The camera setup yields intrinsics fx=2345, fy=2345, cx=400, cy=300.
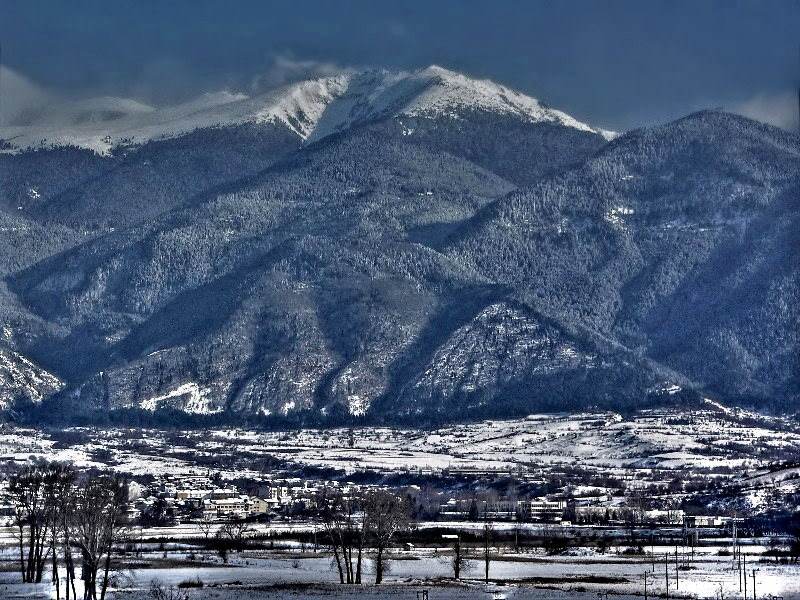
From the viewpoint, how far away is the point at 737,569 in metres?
190

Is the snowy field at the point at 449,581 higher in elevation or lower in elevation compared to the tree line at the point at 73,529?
lower

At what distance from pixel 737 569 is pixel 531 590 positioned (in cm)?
2660

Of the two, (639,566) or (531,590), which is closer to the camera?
(531,590)

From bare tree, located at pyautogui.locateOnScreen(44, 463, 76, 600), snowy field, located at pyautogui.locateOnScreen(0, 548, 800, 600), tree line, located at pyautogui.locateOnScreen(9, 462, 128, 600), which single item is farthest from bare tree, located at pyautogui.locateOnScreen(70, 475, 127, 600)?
snowy field, located at pyautogui.locateOnScreen(0, 548, 800, 600)

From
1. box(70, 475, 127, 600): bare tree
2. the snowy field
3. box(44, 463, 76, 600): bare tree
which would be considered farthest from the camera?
the snowy field

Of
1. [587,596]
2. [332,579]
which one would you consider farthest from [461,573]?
[587,596]

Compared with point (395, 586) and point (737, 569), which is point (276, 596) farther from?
point (737, 569)

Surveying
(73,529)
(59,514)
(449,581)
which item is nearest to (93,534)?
(73,529)

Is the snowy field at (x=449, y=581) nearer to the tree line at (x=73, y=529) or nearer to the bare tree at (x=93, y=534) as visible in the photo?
the tree line at (x=73, y=529)

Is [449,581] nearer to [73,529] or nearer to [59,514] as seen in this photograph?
[73,529]

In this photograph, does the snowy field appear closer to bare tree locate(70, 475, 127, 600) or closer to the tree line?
the tree line

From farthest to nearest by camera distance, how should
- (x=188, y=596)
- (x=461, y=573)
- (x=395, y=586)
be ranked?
(x=461, y=573) < (x=395, y=586) < (x=188, y=596)

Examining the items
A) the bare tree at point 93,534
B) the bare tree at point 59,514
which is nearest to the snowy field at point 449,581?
the bare tree at point 59,514

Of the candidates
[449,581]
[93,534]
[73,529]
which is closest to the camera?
[93,534]
